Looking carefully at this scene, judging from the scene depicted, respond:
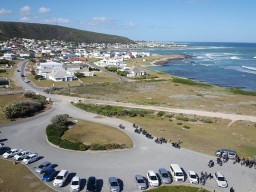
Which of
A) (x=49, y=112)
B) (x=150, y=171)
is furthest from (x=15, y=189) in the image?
(x=49, y=112)

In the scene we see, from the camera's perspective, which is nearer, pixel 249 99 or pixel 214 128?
pixel 214 128

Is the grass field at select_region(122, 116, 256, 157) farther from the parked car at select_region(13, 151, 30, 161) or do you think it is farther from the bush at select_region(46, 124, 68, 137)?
the parked car at select_region(13, 151, 30, 161)

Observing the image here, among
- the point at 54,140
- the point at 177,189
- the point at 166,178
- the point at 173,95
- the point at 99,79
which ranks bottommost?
the point at 99,79

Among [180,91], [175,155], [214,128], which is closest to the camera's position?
[175,155]

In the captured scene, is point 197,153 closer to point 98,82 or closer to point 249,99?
point 249,99

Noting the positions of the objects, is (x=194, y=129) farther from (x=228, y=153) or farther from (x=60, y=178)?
(x=60, y=178)

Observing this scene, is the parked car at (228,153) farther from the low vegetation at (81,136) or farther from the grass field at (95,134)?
the low vegetation at (81,136)

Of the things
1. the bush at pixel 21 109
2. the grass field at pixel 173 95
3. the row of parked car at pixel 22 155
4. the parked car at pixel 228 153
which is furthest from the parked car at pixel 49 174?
the grass field at pixel 173 95

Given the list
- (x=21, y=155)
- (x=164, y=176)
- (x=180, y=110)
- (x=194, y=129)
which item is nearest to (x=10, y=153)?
(x=21, y=155)
